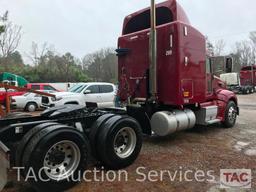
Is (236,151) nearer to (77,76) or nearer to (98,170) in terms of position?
(98,170)

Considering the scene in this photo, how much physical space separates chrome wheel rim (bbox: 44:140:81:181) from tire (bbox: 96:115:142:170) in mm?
603

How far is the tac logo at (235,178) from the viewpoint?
403 centimetres

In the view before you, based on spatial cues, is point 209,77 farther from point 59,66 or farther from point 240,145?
point 59,66

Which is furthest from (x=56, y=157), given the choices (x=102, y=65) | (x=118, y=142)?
(x=102, y=65)

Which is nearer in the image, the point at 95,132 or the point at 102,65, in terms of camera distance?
the point at 95,132

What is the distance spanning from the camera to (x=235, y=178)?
4332 mm

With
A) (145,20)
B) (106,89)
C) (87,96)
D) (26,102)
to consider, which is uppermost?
(145,20)

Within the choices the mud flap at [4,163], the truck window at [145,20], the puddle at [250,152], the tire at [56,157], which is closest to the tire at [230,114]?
the puddle at [250,152]

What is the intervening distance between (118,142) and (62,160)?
127 cm

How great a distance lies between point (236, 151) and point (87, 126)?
141 inches

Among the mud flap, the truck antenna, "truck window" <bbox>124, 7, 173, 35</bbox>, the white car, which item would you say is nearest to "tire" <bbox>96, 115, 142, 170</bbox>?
the mud flap

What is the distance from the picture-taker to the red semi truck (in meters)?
3.72

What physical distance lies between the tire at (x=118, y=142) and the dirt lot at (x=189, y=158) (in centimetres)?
25

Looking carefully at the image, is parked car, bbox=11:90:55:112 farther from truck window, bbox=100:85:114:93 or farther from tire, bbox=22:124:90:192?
tire, bbox=22:124:90:192
